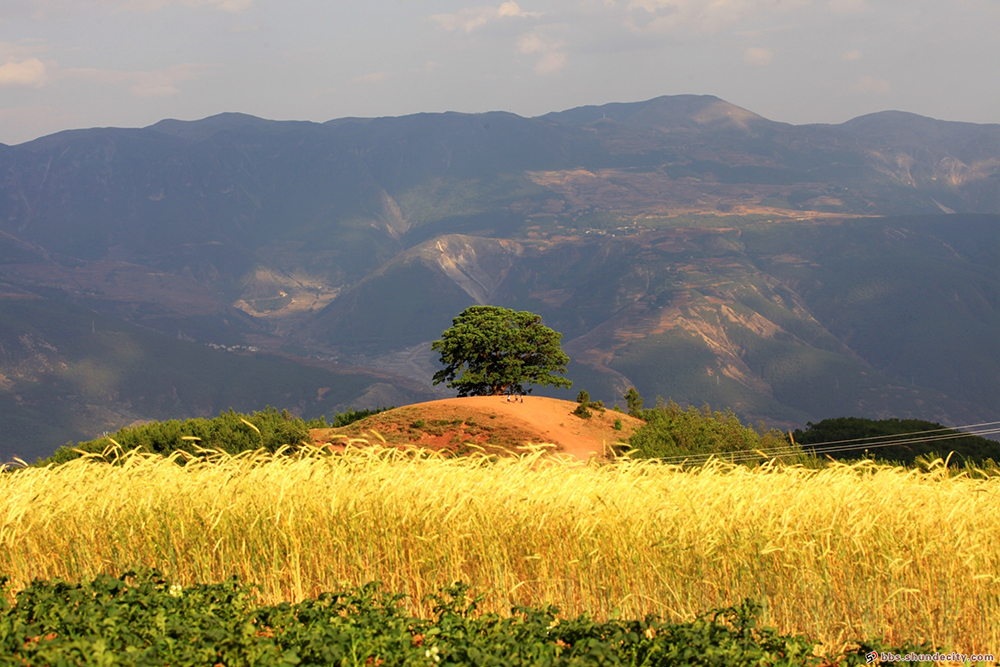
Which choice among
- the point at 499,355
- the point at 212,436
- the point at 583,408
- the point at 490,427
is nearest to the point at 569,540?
the point at 212,436

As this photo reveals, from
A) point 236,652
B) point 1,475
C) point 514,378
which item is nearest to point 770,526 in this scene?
point 236,652

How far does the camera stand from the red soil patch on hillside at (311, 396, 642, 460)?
3903 centimetres

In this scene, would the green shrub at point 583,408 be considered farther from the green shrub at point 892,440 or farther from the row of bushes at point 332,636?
the row of bushes at point 332,636

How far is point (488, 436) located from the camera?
4062 cm

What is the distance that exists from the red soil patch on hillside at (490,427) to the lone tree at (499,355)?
7.25 metres

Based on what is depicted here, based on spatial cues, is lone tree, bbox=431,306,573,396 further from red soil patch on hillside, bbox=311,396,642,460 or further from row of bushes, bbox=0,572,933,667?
row of bushes, bbox=0,572,933,667

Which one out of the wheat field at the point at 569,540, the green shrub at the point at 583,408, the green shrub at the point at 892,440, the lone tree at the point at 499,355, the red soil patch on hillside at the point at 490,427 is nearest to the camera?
the wheat field at the point at 569,540

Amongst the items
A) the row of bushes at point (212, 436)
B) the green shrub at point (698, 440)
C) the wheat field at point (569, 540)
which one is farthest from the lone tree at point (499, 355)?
the wheat field at point (569, 540)

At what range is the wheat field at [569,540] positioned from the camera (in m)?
8.02

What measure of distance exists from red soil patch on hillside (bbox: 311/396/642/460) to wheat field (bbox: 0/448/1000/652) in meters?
26.4

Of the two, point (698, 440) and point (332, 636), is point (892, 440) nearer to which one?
point (698, 440)

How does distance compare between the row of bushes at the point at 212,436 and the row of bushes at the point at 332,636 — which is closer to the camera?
the row of bushes at the point at 332,636

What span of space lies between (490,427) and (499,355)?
15473mm

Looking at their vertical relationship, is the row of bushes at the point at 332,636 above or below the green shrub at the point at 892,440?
above
